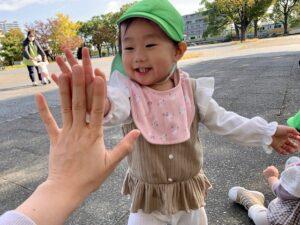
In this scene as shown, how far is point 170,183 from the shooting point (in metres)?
1.53

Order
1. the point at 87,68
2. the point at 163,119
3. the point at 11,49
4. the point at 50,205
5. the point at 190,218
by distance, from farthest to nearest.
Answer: the point at 11,49 → the point at 190,218 → the point at 163,119 → the point at 87,68 → the point at 50,205

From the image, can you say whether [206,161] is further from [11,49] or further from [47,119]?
[11,49]

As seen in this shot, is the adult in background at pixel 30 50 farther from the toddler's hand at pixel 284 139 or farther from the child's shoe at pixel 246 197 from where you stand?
the toddler's hand at pixel 284 139

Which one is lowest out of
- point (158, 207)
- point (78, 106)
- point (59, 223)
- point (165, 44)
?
point (158, 207)

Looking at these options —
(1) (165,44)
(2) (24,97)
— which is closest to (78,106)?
(1) (165,44)

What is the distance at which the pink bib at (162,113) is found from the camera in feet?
4.83

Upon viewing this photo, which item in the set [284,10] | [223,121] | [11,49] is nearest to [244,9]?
[284,10]

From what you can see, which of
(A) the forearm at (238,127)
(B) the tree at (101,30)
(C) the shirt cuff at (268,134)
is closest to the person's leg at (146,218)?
(A) the forearm at (238,127)

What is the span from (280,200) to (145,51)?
1235mm

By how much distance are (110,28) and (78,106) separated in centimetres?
5354

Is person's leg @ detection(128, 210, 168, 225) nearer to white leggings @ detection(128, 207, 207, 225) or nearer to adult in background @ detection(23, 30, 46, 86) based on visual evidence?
white leggings @ detection(128, 207, 207, 225)

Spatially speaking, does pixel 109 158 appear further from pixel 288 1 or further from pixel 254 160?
pixel 288 1

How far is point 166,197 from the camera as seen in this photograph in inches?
59.6

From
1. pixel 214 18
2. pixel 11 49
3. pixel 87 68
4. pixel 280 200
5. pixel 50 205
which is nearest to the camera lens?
pixel 50 205
